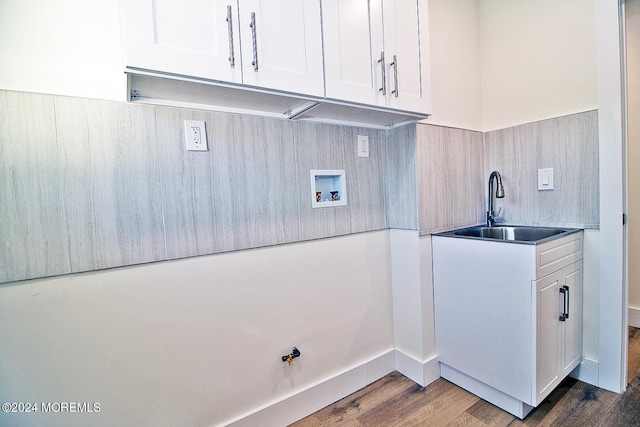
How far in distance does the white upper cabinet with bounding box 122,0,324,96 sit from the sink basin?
140cm

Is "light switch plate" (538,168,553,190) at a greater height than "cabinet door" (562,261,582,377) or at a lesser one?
greater

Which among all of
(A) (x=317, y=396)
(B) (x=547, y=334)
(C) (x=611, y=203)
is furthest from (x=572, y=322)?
(A) (x=317, y=396)

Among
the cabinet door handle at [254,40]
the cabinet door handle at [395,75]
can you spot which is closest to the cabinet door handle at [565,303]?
the cabinet door handle at [395,75]

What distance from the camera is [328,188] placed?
65.9 inches

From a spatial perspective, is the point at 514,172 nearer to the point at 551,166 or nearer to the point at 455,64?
the point at 551,166

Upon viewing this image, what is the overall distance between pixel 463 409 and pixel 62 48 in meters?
2.41

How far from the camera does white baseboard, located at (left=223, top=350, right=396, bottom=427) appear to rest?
1.41 meters

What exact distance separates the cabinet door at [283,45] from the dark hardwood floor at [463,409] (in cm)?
165

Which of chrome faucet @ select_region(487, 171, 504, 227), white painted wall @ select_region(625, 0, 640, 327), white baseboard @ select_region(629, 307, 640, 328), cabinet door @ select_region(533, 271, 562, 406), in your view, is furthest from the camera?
white baseboard @ select_region(629, 307, 640, 328)

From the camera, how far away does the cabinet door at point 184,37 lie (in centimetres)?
88

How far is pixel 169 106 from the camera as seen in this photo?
118 cm

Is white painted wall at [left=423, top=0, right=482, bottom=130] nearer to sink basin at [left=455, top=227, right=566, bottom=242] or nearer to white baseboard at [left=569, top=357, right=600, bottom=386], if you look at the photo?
sink basin at [left=455, top=227, right=566, bottom=242]

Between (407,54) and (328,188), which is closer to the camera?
(407,54)

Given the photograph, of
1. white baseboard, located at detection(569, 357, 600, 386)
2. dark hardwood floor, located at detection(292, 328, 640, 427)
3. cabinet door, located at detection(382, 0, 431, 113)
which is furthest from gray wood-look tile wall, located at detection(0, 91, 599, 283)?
dark hardwood floor, located at detection(292, 328, 640, 427)
